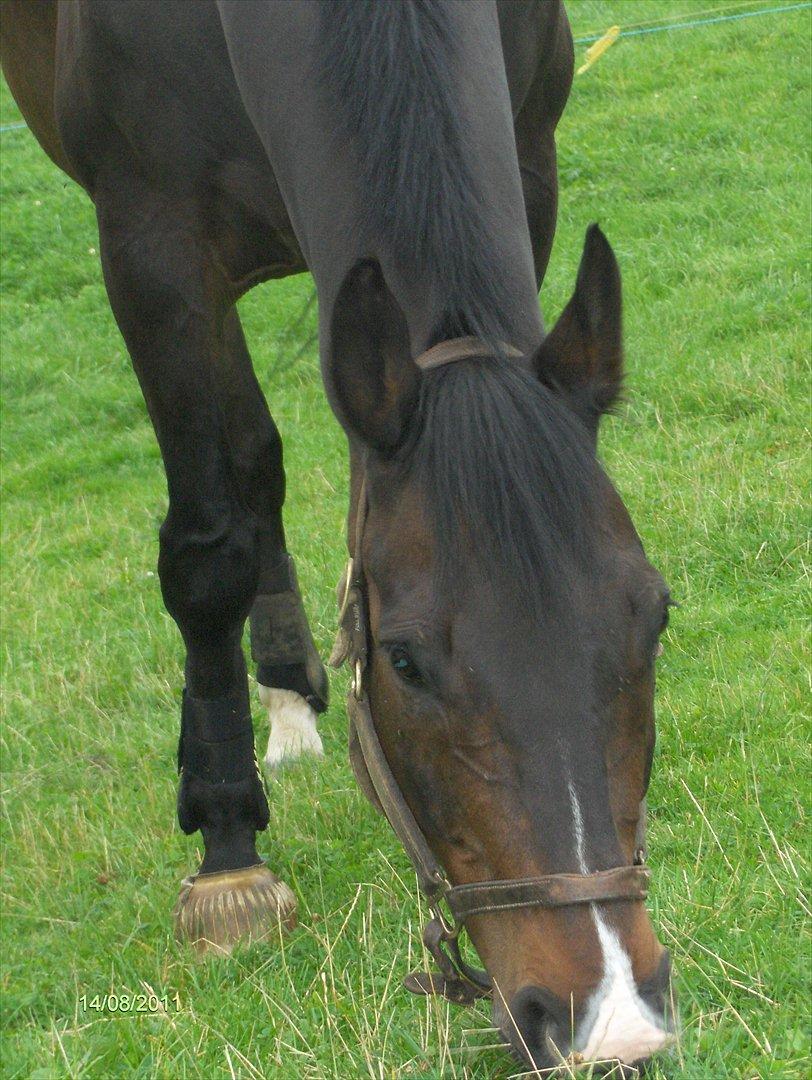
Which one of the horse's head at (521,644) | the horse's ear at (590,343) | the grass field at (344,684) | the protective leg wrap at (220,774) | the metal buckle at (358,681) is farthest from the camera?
the protective leg wrap at (220,774)

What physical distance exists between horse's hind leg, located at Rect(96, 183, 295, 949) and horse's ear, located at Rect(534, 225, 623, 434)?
1452mm

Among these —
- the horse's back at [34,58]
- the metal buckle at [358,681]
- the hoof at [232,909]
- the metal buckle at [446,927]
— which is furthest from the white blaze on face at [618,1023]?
the horse's back at [34,58]

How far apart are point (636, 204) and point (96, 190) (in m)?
7.17

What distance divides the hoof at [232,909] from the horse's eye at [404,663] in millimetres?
1394

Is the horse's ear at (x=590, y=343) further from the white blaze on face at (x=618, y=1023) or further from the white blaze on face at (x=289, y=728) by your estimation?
the white blaze on face at (x=289, y=728)

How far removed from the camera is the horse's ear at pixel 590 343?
8.13 feet

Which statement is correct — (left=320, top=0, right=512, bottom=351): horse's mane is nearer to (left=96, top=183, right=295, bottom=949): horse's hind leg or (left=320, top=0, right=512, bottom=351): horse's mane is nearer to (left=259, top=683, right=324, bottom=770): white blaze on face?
(left=96, top=183, right=295, bottom=949): horse's hind leg

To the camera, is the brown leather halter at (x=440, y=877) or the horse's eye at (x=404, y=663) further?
the horse's eye at (x=404, y=663)

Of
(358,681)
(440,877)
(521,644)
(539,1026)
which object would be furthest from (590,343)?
(539,1026)

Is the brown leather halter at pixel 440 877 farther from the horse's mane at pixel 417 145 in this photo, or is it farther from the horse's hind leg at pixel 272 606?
the horse's hind leg at pixel 272 606

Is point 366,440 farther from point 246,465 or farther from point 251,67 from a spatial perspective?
point 246,465

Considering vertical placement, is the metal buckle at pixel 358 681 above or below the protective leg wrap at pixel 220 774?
above

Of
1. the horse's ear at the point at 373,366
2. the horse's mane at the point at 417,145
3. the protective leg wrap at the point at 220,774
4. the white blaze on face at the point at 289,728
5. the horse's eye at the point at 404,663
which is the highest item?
the horse's mane at the point at 417,145

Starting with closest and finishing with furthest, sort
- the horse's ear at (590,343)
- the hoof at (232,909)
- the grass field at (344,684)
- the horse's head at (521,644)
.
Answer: the horse's head at (521,644) → the horse's ear at (590,343) → the grass field at (344,684) → the hoof at (232,909)
